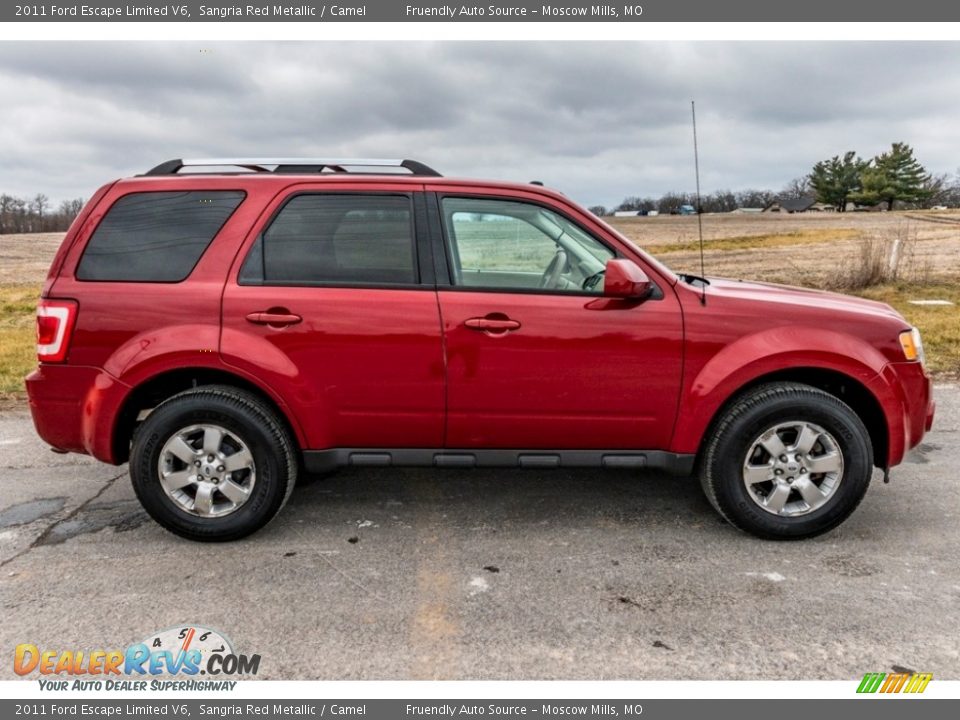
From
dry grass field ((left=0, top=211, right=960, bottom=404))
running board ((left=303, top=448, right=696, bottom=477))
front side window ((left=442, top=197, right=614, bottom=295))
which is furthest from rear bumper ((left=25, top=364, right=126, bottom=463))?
dry grass field ((left=0, top=211, right=960, bottom=404))

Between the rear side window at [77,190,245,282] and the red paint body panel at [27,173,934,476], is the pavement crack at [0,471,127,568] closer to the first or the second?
the red paint body panel at [27,173,934,476]

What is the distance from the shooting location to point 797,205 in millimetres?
107875

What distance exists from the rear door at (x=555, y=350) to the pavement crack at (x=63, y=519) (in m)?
2.19

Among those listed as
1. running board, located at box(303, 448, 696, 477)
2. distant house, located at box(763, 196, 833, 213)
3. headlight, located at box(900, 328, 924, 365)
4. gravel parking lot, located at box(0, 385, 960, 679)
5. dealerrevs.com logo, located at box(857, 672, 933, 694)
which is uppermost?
distant house, located at box(763, 196, 833, 213)

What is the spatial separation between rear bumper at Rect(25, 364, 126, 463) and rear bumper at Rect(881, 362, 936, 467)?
387 cm

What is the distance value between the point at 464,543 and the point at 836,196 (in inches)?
4327

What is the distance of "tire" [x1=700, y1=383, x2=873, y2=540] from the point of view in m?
3.39

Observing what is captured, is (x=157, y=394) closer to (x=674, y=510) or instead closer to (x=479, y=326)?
(x=479, y=326)

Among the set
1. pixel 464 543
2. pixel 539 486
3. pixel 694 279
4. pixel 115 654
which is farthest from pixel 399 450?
pixel 694 279

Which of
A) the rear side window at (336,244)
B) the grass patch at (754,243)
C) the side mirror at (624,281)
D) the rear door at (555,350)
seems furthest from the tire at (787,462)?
the grass patch at (754,243)

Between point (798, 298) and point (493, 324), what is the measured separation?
1.63 m

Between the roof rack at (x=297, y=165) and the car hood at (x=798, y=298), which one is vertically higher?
the roof rack at (x=297, y=165)

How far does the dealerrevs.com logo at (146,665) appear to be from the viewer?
2.49m

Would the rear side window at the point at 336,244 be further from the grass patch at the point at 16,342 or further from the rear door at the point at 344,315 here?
the grass patch at the point at 16,342
